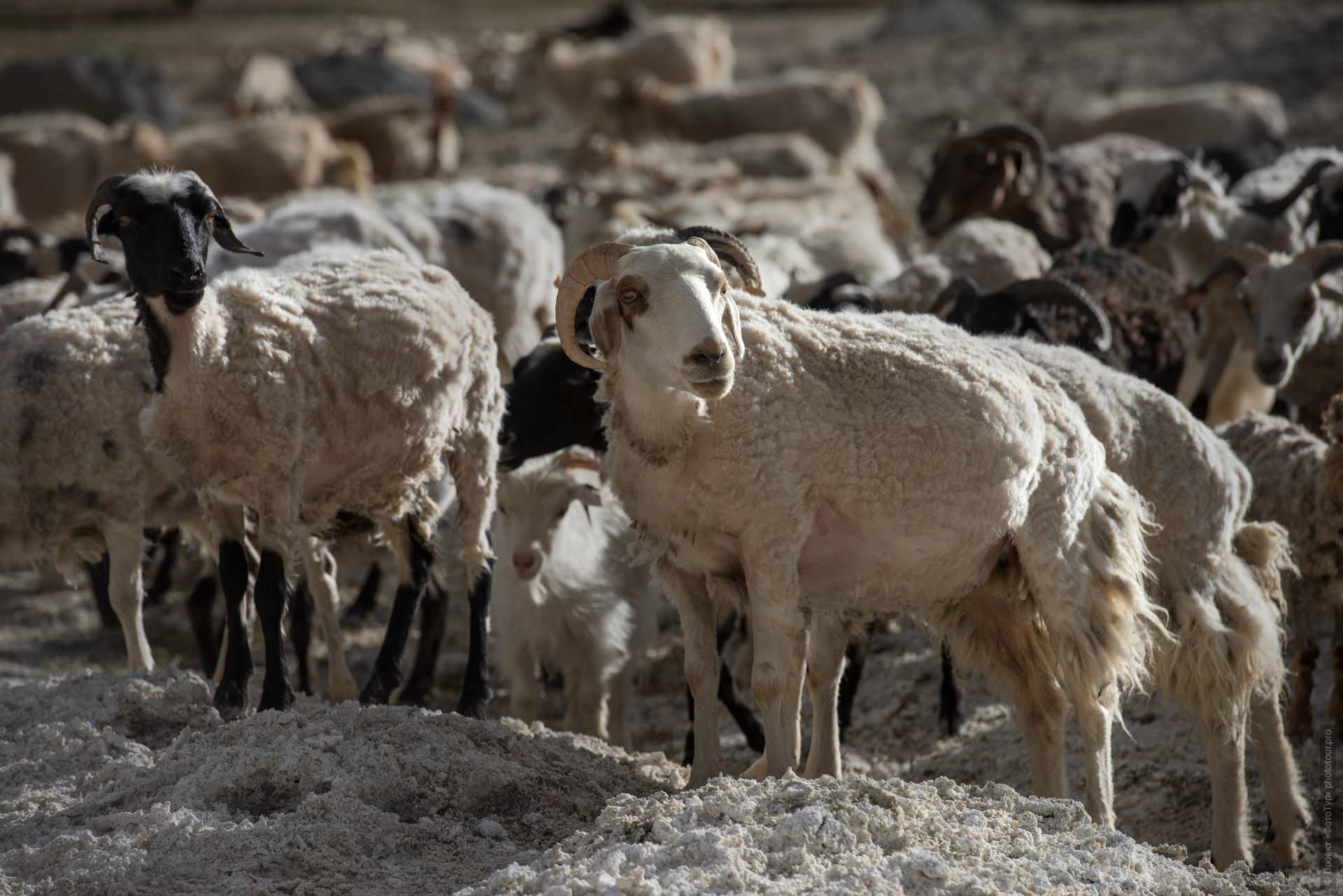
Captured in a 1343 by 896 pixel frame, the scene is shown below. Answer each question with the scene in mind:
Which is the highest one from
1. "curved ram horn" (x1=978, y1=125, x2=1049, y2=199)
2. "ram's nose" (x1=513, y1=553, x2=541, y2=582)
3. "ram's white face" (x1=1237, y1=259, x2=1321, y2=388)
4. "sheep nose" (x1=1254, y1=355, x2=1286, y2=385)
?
"curved ram horn" (x1=978, y1=125, x2=1049, y2=199)

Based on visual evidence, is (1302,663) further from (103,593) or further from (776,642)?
(103,593)

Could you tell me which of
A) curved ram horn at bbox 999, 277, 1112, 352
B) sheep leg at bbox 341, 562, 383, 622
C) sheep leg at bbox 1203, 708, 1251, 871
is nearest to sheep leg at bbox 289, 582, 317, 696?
sheep leg at bbox 341, 562, 383, 622

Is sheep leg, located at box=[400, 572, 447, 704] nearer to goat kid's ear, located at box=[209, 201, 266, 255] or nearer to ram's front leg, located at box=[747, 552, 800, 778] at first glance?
goat kid's ear, located at box=[209, 201, 266, 255]

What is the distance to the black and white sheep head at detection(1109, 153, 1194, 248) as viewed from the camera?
360 inches

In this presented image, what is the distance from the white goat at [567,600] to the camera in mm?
6508

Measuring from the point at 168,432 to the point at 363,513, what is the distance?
2.91ft

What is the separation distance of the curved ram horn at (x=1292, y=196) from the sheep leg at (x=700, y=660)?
6.71m

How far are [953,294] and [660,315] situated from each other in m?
3.53

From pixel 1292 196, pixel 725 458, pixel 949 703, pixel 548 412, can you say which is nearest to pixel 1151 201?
pixel 1292 196

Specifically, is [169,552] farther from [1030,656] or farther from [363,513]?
[1030,656]

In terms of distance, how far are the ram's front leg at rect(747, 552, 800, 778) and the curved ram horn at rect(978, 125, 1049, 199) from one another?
706 centimetres

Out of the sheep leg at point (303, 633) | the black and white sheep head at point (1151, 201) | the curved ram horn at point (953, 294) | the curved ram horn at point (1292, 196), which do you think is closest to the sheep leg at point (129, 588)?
the sheep leg at point (303, 633)

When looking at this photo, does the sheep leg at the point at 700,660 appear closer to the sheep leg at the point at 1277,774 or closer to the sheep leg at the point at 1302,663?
the sheep leg at the point at 1277,774

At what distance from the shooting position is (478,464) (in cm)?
562
